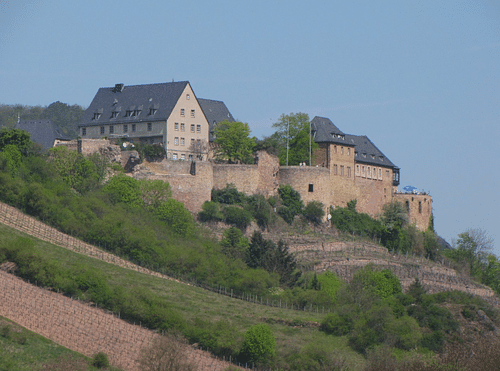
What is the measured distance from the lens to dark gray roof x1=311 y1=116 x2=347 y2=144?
99.2 m

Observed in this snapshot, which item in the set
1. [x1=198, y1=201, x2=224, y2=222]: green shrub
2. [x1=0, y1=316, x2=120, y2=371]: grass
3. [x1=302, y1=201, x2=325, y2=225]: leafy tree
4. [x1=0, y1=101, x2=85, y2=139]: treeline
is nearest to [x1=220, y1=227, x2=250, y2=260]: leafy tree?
[x1=198, y1=201, x2=224, y2=222]: green shrub

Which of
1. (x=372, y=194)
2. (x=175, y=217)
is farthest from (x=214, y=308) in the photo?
(x=372, y=194)

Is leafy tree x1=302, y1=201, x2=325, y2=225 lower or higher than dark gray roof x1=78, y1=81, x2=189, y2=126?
lower

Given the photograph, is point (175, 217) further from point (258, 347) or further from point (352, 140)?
point (352, 140)

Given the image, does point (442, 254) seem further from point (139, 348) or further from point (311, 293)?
point (139, 348)

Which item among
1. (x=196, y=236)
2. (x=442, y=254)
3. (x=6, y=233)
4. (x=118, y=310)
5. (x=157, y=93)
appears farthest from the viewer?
(x=442, y=254)

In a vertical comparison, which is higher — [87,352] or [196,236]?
[196,236]

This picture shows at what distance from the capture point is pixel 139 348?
5759cm

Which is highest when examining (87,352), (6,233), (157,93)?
(157,93)

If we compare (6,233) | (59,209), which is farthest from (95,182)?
(6,233)

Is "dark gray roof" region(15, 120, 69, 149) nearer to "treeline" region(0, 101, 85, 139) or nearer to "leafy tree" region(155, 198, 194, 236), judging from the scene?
"leafy tree" region(155, 198, 194, 236)

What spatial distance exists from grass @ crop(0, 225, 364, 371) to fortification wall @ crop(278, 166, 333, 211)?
2145 centimetres

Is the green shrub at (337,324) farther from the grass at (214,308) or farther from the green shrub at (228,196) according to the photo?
the green shrub at (228,196)

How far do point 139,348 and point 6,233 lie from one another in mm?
18157
